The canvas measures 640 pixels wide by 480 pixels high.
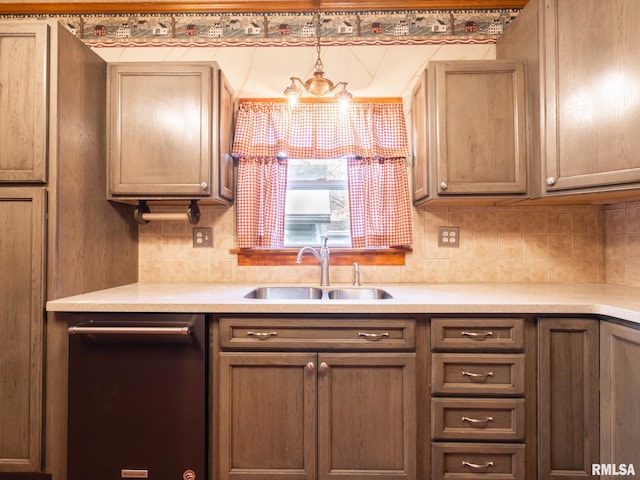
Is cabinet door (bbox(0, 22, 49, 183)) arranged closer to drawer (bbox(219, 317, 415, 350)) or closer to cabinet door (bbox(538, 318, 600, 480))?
drawer (bbox(219, 317, 415, 350))

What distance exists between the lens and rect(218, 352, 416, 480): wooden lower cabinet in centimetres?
153

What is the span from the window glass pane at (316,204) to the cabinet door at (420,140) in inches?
17.1

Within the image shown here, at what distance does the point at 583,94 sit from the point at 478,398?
1347 millimetres

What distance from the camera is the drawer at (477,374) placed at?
4.95 ft

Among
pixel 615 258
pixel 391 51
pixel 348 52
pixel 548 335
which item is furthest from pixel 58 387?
pixel 615 258

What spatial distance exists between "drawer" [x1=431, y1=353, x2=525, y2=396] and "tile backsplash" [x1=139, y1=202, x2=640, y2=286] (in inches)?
29.5

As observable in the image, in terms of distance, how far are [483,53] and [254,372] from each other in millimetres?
2207

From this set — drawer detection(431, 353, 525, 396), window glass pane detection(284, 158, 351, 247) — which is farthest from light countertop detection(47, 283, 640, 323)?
window glass pane detection(284, 158, 351, 247)

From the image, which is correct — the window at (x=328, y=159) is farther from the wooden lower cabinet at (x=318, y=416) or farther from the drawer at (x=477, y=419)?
the drawer at (x=477, y=419)

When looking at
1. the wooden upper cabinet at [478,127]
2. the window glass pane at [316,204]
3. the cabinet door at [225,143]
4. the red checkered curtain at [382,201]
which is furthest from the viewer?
the window glass pane at [316,204]

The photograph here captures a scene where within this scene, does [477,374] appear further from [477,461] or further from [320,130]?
[320,130]

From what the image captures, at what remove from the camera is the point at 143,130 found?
1888mm

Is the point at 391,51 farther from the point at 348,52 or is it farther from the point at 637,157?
the point at 637,157

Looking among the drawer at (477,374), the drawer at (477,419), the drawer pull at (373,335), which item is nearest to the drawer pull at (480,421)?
the drawer at (477,419)
